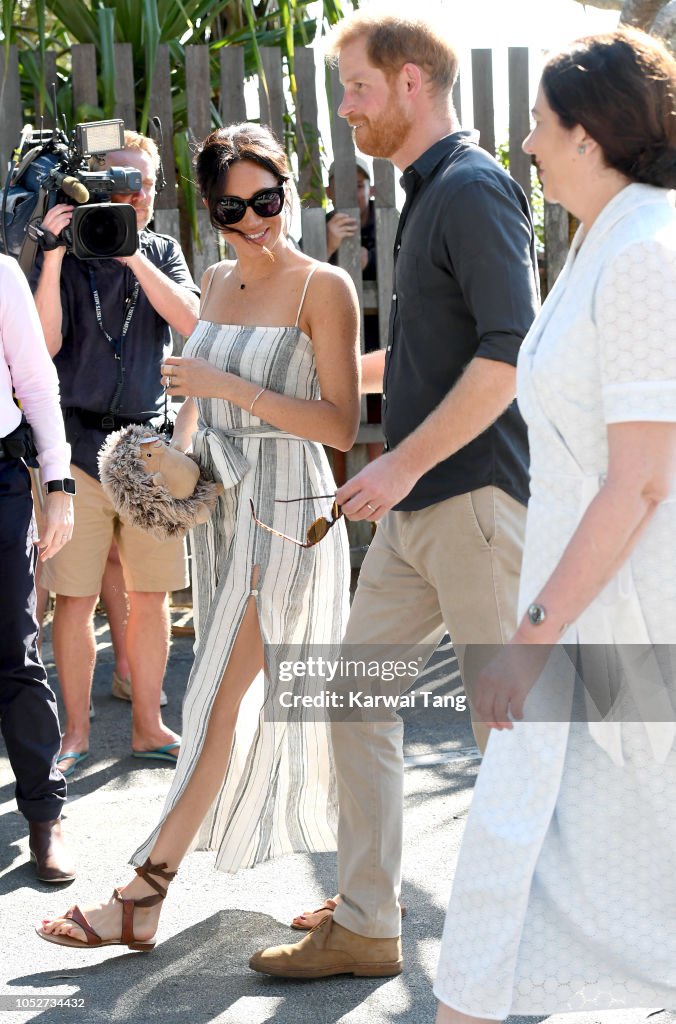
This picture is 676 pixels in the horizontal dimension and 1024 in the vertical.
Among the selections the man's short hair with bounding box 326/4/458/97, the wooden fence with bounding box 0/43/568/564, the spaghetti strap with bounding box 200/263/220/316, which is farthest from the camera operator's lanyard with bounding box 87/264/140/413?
the man's short hair with bounding box 326/4/458/97

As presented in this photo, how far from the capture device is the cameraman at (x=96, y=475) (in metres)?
4.70

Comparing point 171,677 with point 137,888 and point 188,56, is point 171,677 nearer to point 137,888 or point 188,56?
point 137,888

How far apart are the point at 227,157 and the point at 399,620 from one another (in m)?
1.25

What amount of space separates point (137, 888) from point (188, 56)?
4310 millimetres

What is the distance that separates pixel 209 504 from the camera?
3408 mm

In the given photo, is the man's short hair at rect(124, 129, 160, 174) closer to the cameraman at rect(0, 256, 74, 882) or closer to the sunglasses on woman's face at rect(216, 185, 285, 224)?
the cameraman at rect(0, 256, 74, 882)

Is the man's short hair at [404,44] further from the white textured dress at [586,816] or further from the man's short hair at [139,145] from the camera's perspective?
the man's short hair at [139,145]

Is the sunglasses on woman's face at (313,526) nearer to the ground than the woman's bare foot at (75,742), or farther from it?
farther from it

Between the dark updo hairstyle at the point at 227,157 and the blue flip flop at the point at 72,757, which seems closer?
the dark updo hairstyle at the point at 227,157

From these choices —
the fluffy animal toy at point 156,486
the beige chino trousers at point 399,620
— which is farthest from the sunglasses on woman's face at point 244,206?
the beige chino trousers at point 399,620

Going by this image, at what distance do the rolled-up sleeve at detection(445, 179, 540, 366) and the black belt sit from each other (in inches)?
86.7

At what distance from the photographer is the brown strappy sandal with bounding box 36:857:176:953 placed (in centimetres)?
320

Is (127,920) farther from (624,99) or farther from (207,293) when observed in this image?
(624,99)

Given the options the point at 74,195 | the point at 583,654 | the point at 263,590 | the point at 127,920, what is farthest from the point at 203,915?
the point at 74,195
